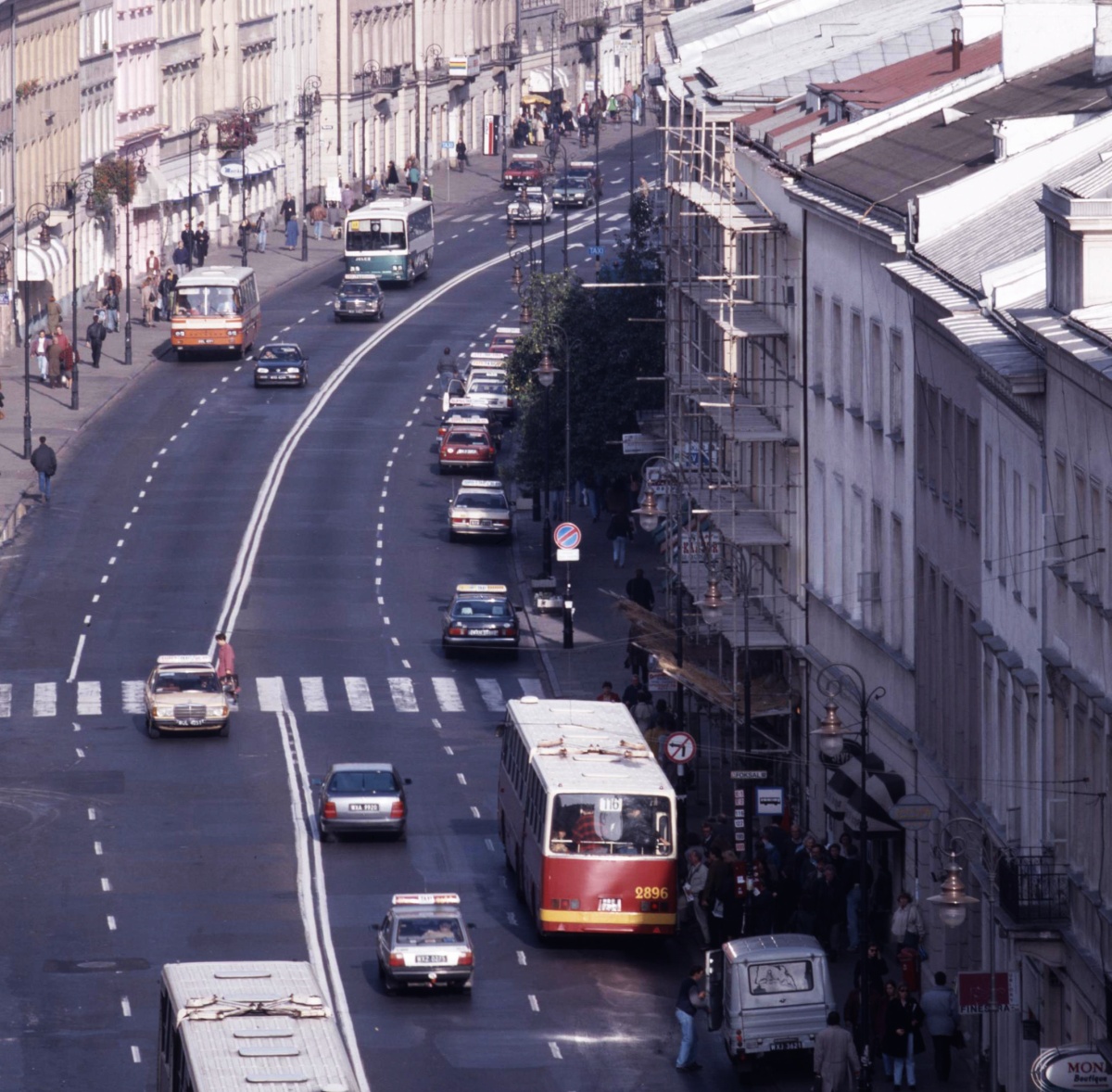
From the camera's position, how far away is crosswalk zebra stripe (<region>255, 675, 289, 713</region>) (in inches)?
2399

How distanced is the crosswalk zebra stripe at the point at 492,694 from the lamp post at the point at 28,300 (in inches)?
885

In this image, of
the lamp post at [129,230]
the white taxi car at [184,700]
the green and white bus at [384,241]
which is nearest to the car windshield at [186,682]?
the white taxi car at [184,700]

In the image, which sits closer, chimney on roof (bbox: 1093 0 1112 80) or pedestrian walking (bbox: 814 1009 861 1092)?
pedestrian walking (bbox: 814 1009 861 1092)

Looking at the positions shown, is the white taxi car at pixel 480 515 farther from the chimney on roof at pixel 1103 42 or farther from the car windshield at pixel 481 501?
the chimney on roof at pixel 1103 42

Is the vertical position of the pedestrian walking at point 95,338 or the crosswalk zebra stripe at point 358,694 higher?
the pedestrian walking at point 95,338

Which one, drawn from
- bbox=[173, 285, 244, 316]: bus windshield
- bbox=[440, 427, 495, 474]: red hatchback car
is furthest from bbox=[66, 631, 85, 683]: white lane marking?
bbox=[173, 285, 244, 316]: bus windshield

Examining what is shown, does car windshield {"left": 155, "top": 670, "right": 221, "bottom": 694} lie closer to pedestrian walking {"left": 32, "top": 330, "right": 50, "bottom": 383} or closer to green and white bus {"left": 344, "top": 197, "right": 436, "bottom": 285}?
pedestrian walking {"left": 32, "top": 330, "right": 50, "bottom": 383}

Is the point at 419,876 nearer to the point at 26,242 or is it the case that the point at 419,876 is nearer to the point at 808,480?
the point at 808,480

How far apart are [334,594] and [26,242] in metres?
28.5

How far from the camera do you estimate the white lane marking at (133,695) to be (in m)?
60.7

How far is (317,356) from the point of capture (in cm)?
10131

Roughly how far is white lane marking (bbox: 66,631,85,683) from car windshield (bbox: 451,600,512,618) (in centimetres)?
803

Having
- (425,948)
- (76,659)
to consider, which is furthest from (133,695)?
(425,948)

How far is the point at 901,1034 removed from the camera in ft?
120
